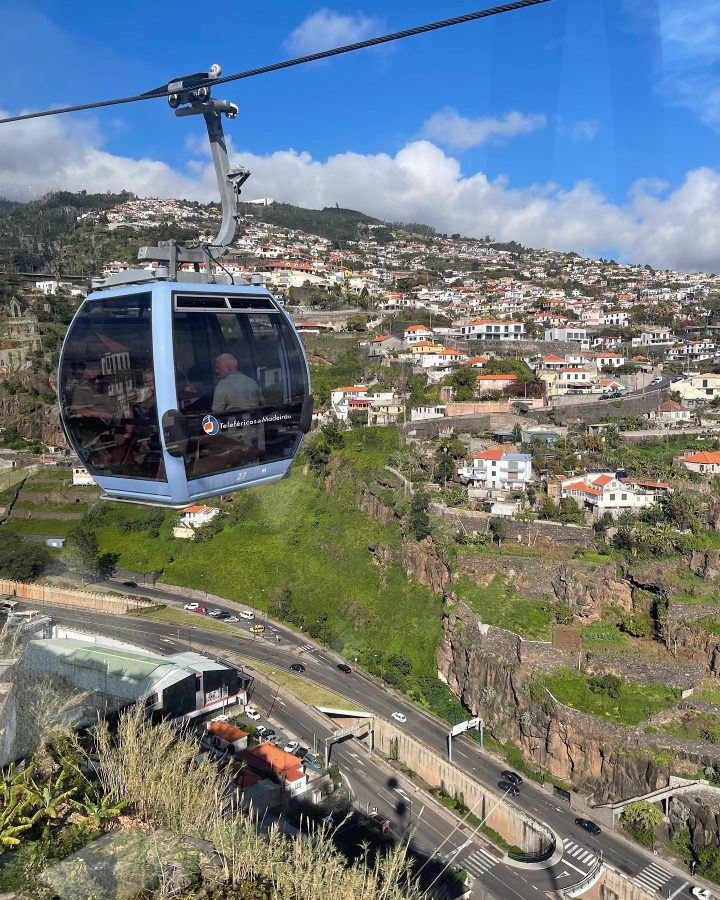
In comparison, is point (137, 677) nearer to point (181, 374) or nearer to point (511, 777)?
point (511, 777)

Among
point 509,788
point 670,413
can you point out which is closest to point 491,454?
point 670,413

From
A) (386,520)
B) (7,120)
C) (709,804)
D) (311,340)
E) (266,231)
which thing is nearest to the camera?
(7,120)

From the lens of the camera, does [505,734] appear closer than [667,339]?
Yes

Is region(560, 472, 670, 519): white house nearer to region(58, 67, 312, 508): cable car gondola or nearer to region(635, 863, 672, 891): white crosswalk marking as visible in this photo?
region(635, 863, 672, 891): white crosswalk marking

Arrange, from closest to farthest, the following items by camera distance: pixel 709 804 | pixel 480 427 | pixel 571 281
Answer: pixel 709 804, pixel 480 427, pixel 571 281

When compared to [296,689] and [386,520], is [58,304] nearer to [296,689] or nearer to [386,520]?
[386,520]

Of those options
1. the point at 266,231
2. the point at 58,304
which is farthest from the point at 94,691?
the point at 266,231

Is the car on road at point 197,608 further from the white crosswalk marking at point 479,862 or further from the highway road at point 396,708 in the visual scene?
the white crosswalk marking at point 479,862

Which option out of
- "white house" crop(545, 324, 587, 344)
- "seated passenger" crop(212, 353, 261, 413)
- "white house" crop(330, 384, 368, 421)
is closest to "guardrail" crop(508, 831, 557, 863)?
"seated passenger" crop(212, 353, 261, 413)
